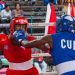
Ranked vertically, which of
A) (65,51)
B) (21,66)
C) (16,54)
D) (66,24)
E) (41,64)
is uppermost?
(66,24)

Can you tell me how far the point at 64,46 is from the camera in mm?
3549

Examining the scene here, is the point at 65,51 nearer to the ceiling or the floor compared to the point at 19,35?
nearer to the floor

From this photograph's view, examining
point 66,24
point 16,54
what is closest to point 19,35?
point 16,54

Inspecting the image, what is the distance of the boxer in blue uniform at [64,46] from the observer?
3.55 meters

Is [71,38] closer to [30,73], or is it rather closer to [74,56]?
[74,56]

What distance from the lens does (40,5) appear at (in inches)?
551

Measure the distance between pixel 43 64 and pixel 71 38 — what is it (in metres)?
3.34

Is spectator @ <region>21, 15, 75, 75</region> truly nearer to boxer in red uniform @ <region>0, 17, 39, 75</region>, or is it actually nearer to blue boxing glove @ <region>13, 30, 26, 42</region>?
blue boxing glove @ <region>13, 30, 26, 42</region>

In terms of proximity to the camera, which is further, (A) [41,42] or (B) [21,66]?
(B) [21,66]

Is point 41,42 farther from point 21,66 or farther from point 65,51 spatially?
point 21,66

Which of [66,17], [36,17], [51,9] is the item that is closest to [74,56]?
[66,17]

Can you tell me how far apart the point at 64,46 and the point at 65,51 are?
0.05 metres

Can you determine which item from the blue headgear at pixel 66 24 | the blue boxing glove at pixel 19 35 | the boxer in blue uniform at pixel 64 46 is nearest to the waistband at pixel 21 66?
the blue boxing glove at pixel 19 35

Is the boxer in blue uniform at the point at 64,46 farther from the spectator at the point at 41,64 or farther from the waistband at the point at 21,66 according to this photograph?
the spectator at the point at 41,64
